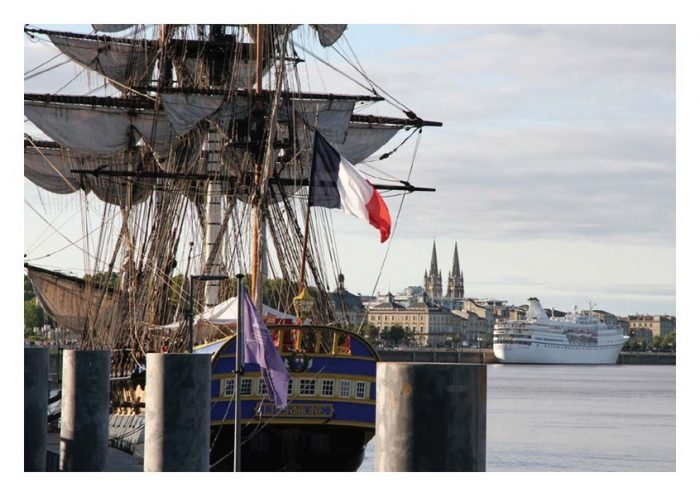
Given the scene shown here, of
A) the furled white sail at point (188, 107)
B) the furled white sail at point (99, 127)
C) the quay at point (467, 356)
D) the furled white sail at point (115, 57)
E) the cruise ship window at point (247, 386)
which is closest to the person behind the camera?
the cruise ship window at point (247, 386)

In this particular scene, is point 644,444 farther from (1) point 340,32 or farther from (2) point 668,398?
(2) point 668,398

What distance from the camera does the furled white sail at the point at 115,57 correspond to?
4441 centimetres

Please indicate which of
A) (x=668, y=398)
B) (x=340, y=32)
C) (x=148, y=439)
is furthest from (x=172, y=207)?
(x=668, y=398)

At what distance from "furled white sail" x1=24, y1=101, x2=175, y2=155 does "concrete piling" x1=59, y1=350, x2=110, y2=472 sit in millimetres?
21339

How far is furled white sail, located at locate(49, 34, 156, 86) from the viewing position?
146 feet

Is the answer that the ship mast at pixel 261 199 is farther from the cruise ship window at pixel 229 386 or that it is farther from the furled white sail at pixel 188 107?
the cruise ship window at pixel 229 386

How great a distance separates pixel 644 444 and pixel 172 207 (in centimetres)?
1367

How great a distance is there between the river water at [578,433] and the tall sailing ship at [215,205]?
14.5 feet

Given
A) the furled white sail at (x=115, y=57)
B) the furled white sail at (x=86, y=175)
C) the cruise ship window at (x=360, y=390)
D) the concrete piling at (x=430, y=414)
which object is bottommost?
the cruise ship window at (x=360, y=390)

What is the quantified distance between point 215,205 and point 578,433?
1207 centimetres

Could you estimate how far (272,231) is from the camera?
1267 inches

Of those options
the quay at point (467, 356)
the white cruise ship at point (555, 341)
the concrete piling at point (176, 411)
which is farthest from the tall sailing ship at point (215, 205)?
the white cruise ship at point (555, 341)
